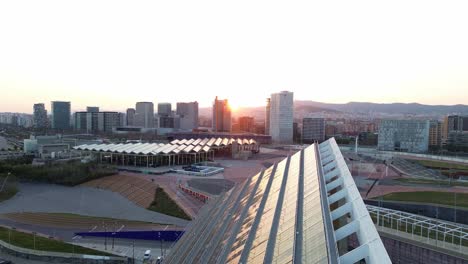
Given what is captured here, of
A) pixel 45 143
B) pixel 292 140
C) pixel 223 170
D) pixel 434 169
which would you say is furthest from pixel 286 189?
pixel 292 140

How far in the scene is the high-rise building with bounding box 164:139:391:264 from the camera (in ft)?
16.9

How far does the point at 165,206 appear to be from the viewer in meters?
24.4

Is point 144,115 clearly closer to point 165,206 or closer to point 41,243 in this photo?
point 165,206

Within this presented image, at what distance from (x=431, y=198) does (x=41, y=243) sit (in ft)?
65.4

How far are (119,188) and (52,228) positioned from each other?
929 cm

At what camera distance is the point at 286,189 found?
9148 millimetres

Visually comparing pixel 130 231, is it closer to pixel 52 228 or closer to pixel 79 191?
pixel 52 228

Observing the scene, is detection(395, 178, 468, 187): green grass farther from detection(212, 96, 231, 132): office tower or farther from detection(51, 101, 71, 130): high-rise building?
detection(51, 101, 71, 130): high-rise building

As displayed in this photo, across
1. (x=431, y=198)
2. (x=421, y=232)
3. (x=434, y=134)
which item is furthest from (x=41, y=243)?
(x=434, y=134)

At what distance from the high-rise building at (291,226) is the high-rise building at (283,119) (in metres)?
65.0

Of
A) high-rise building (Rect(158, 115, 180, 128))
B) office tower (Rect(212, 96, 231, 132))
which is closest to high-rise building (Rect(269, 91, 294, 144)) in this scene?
office tower (Rect(212, 96, 231, 132))

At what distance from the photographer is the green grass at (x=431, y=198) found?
20328 millimetres

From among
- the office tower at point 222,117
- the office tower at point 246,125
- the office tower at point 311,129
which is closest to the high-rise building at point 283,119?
the office tower at point 311,129

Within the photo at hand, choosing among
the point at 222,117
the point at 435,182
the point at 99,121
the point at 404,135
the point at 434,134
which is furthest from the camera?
the point at 99,121
